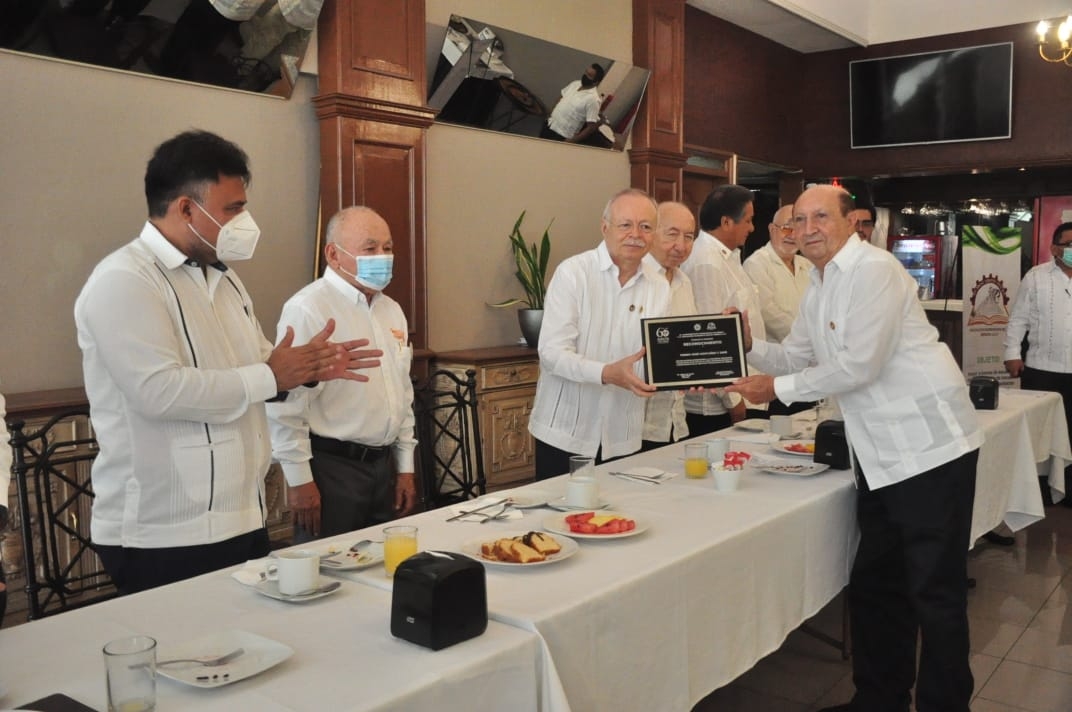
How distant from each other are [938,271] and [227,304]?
28.3 ft

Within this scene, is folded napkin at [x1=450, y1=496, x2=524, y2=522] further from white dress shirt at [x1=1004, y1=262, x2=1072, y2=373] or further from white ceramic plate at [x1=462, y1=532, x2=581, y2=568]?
white dress shirt at [x1=1004, y1=262, x2=1072, y2=373]

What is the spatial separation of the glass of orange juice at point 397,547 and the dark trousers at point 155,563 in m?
0.50

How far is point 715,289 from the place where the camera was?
430 centimetres

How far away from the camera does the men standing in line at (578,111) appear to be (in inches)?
255

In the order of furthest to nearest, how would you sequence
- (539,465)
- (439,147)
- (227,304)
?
(439,147) < (539,465) < (227,304)

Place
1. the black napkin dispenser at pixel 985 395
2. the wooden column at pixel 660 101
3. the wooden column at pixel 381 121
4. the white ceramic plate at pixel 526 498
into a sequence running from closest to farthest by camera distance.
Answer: the white ceramic plate at pixel 526 498
the black napkin dispenser at pixel 985 395
the wooden column at pixel 381 121
the wooden column at pixel 660 101

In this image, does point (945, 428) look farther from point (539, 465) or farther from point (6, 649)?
point (6, 649)

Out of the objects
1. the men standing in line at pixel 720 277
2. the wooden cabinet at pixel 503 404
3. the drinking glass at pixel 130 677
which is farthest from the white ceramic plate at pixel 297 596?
the wooden cabinet at pixel 503 404

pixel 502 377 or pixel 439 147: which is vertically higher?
pixel 439 147

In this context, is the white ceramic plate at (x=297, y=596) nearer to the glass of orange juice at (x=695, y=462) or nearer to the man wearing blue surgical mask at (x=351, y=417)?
the man wearing blue surgical mask at (x=351, y=417)

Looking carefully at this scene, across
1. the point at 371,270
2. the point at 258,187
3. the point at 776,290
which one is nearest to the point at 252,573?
the point at 371,270

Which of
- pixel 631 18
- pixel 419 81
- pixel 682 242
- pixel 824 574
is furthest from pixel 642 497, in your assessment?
pixel 631 18

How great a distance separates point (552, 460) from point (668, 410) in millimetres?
544

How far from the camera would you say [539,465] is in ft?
11.5
